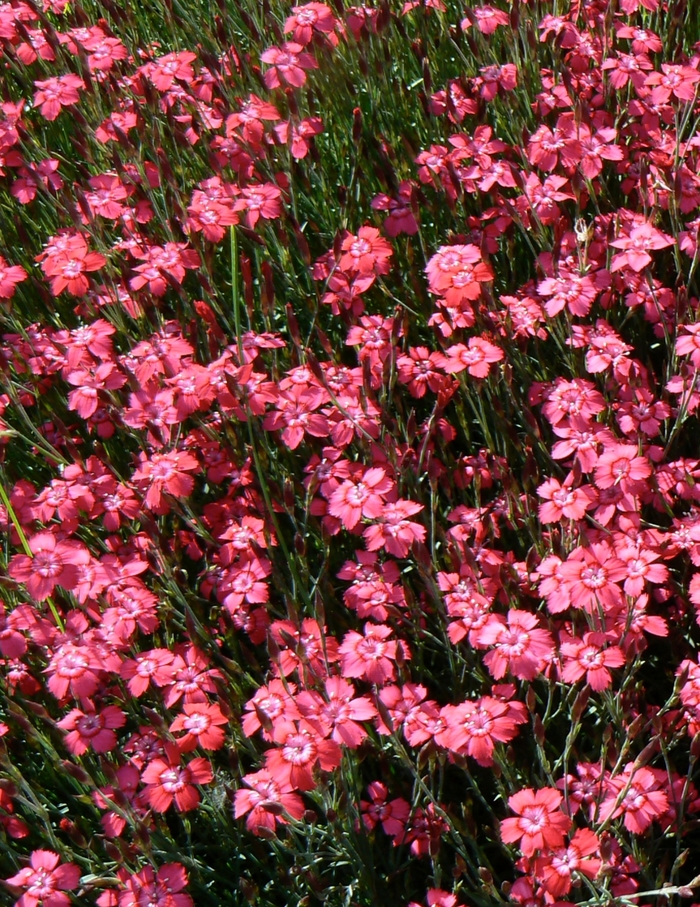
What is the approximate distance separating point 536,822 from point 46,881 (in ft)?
3.72

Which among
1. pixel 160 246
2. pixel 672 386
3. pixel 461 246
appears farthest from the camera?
pixel 160 246

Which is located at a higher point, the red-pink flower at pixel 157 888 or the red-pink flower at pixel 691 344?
the red-pink flower at pixel 691 344

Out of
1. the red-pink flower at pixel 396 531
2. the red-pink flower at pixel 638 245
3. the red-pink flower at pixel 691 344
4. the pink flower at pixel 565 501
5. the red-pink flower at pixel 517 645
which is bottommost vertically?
the red-pink flower at pixel 517 645

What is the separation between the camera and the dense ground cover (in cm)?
241

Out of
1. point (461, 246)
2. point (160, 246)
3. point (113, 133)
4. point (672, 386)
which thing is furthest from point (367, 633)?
point (113, 133)

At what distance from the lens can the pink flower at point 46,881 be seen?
2287mm

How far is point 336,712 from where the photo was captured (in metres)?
2.38

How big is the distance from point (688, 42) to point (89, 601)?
3192 mm

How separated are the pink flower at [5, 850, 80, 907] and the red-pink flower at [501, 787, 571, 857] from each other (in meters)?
1.00

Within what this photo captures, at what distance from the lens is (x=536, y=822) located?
2.29 meters

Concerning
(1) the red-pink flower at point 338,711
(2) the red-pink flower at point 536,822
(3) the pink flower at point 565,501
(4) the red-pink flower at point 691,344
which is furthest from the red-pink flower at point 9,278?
(2) the red-pink flower at point 536,822

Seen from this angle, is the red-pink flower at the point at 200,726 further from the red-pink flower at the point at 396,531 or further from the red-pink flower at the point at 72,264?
the red-pink flower at the point at 72,264

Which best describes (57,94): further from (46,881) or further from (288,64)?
(46,881)

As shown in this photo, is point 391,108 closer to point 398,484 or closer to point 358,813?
point 398,484
